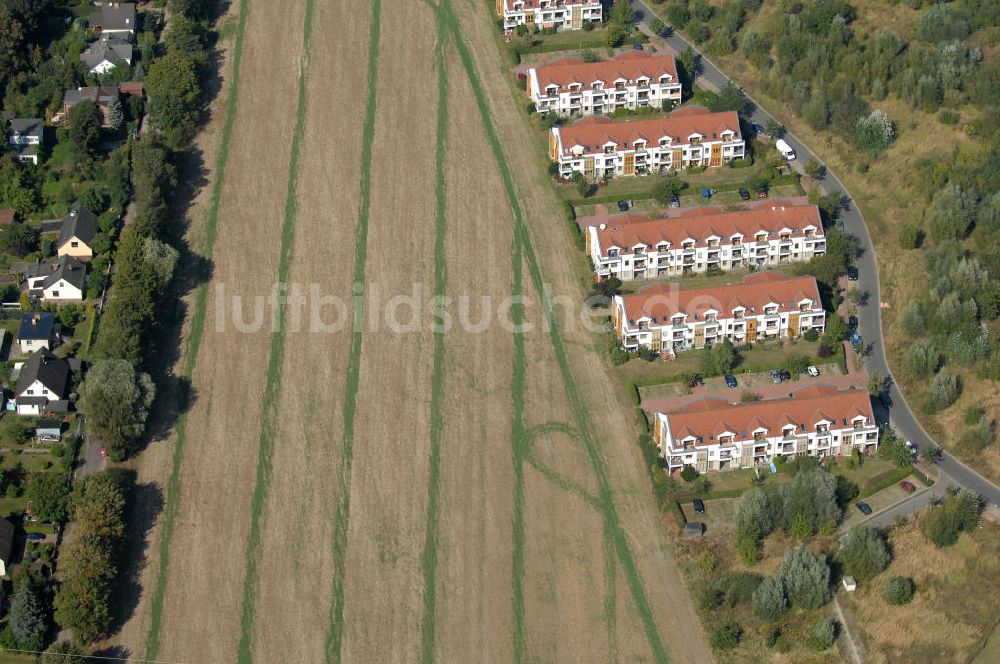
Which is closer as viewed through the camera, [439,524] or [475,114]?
[439,524]

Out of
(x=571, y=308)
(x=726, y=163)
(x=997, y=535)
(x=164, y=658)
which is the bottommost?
(x=164, y=658)

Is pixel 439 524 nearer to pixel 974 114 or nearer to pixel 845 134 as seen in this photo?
pixel 845 134

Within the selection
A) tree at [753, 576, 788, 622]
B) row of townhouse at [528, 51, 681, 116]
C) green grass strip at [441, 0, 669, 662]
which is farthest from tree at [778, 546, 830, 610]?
row of townhouse at [528, 51, 681, 116]

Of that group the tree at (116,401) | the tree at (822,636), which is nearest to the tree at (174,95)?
the tree at (116,401)

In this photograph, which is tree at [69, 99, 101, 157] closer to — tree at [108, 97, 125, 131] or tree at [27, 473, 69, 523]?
tree at [108, 97, 125, 131]

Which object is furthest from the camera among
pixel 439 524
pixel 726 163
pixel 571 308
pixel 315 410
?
pixel 726 163

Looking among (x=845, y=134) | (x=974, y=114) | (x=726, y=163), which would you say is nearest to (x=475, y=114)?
(x=726, y=163)
